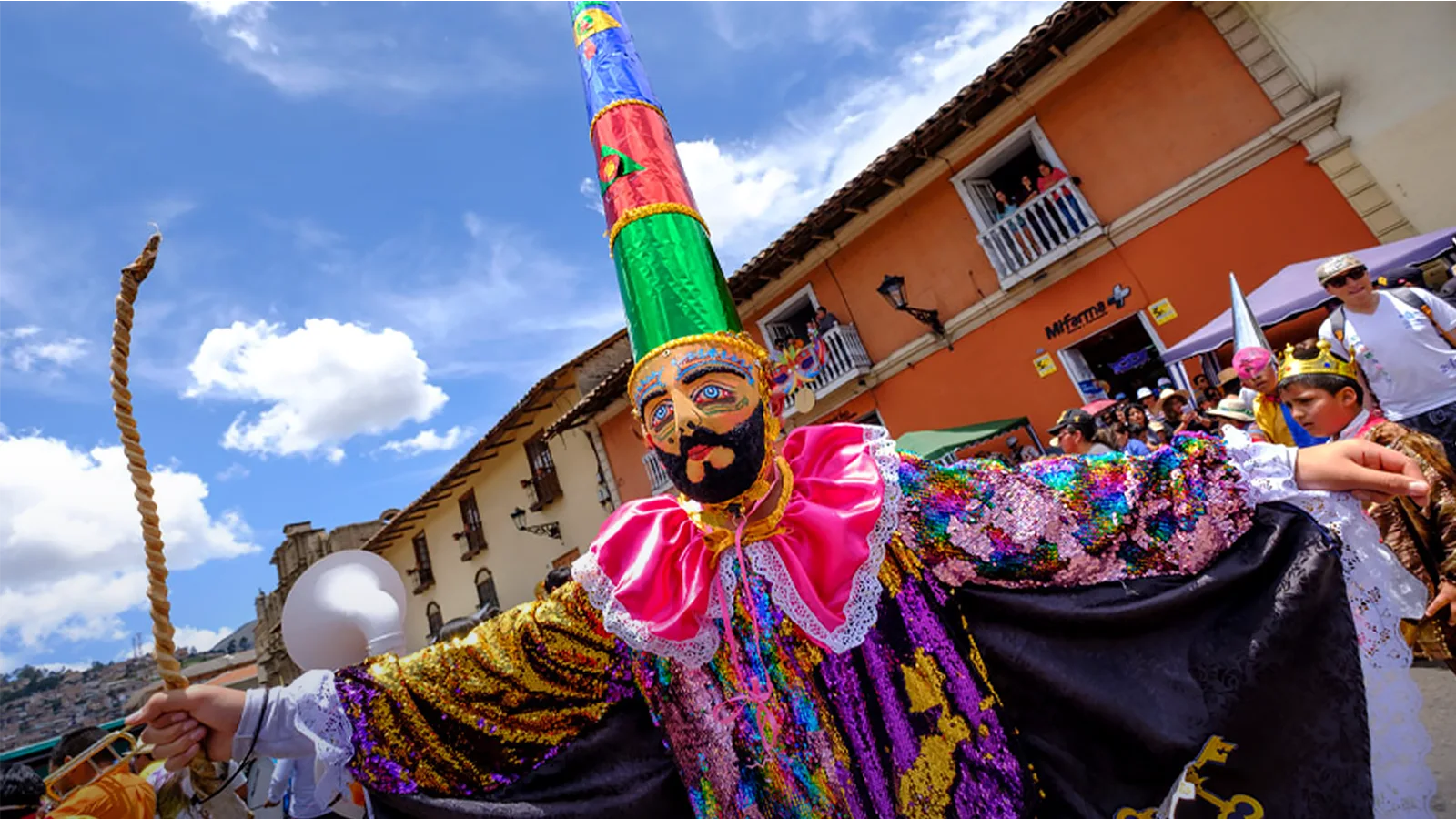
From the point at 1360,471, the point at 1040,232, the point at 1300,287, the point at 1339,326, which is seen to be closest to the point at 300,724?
the point at 1360,471

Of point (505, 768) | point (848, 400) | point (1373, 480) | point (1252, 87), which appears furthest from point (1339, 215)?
point (505, 768)

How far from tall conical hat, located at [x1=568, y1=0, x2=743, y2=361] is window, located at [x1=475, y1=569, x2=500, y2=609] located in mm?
16711

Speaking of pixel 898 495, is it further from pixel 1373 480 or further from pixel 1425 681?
pixel 1425 681

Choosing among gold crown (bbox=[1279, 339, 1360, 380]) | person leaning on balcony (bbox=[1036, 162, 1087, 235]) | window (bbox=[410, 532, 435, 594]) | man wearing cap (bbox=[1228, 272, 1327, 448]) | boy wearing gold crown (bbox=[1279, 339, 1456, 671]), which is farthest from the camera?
window (bbox=[410, 532, 435, 594])

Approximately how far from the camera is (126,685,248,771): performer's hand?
141 centimetres

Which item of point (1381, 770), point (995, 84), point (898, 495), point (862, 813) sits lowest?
point (1381, 770)

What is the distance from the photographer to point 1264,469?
154cm

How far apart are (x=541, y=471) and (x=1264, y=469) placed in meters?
15.6

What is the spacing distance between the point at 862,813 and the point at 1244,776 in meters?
0.84

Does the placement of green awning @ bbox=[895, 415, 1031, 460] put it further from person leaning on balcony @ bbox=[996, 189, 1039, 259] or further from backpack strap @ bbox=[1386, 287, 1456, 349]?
backpack strap @ bbox=[1386, 287, 1456, 349]

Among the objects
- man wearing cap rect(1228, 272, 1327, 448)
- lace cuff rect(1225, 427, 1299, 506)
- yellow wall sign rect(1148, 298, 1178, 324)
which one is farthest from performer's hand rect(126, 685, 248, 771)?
yellow wall sign rect(1148, 298, 1178, 324)

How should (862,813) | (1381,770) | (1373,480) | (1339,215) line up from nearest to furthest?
(1373,480), (1381,770), (862,813), (1339,215)

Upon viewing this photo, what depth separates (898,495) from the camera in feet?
5.63

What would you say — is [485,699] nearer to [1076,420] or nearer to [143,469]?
[143,469]
